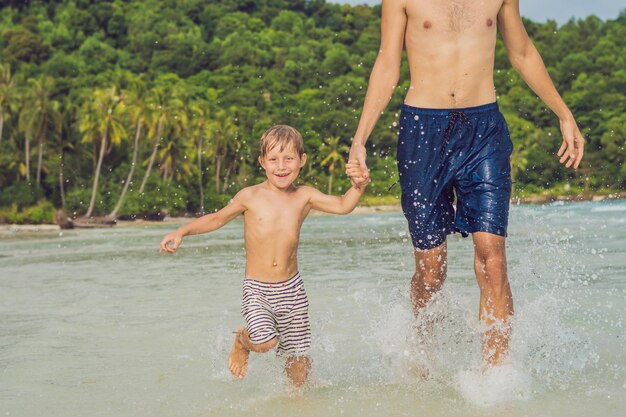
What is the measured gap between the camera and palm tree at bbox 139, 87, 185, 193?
2031 inches

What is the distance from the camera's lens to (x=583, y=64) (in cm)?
7588

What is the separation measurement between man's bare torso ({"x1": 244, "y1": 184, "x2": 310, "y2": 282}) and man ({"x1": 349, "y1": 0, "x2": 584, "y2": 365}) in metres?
0.49

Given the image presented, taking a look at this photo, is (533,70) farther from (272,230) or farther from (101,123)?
(101,123)

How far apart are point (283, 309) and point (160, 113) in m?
48.3

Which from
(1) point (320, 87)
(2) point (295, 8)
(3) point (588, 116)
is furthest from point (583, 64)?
(2) point (295, 8)

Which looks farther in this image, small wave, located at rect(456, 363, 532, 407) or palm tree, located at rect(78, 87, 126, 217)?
palm tree, located at rect(78, 87, 126, 217)

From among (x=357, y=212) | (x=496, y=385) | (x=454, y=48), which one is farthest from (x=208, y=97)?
(x=496, y=385)

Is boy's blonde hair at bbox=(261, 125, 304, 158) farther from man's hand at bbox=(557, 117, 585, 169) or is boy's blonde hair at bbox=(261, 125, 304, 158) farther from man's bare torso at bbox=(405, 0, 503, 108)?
man's hand at bbox=(557, 117, 585, 169)

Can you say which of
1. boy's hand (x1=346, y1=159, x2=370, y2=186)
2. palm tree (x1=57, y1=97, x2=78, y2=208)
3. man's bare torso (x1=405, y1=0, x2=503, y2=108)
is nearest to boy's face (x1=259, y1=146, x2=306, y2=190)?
boy's hand (x1=346, y1=159, x2=370, y2=186)

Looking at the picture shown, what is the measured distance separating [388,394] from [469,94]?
1.45m

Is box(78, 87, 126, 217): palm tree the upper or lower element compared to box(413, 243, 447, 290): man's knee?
lower

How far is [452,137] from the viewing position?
4363 mm

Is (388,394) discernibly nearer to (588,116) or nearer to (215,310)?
(215,310)

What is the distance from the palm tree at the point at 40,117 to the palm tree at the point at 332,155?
20779mm
